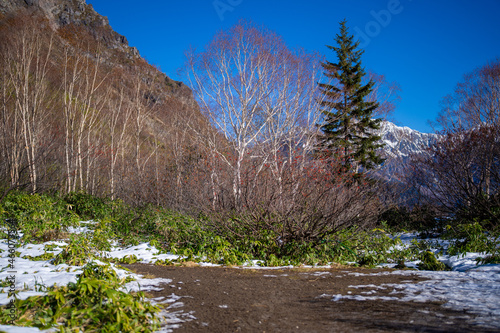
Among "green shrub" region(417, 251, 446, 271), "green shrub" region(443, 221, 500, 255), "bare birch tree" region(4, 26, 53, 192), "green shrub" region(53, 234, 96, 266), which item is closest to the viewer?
"green shrub" region(53, 234, 96, 266)

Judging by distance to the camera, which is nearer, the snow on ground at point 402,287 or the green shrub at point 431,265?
the snow on ground at point 402,287

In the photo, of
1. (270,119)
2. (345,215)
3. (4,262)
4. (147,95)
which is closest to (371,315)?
(345,215)

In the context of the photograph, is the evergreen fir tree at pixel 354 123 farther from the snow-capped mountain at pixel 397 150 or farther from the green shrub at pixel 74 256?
the green shrub at pixel 74 256

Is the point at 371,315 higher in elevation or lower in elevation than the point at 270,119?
lower

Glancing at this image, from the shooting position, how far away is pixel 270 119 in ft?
40.8

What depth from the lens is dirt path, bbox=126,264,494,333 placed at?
98.3 inches

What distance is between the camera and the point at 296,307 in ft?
10.0

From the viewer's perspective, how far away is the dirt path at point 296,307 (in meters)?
2.50

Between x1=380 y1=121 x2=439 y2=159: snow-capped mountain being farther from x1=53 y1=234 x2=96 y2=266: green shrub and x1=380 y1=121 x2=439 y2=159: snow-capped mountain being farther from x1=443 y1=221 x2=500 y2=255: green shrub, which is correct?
x1=53 y1=234 x2=96 y2=266: green shrub

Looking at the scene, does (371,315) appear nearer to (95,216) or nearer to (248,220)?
(248,220)

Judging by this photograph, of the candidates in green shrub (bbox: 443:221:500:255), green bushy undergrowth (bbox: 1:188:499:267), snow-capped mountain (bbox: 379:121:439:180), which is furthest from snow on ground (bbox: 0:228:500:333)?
snow-capped mountain (bbox: 379:121:439:180)

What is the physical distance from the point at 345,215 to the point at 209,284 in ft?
11.9

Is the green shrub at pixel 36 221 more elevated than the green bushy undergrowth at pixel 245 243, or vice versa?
the green shrub at pixel 36 221

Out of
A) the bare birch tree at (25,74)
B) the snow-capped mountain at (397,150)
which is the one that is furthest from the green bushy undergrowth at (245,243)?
the snow-capped mountain at (397,150)
